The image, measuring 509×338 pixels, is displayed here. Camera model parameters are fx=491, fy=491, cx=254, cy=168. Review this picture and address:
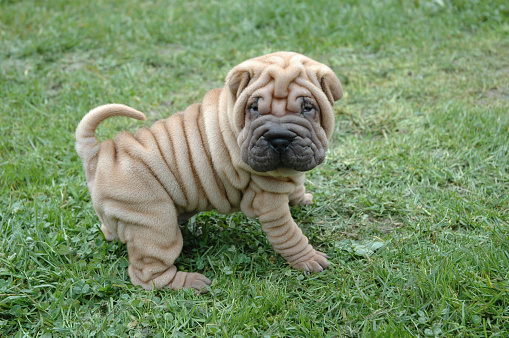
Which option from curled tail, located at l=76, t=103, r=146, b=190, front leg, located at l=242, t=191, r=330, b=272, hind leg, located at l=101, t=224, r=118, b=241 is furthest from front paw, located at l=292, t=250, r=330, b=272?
curled tail, located at l=76, t=103, r=146, b=190

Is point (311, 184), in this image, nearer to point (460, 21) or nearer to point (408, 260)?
point (408, 260)

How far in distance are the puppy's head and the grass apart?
0.91m

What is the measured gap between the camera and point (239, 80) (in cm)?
322

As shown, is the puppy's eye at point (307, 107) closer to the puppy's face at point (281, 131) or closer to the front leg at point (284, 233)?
the puppy's face at point (281, 131)

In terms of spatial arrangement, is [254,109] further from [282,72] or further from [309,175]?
[309,175]

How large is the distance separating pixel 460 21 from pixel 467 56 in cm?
112

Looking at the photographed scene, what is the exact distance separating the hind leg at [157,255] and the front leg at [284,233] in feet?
1.87

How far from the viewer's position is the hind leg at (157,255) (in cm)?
333

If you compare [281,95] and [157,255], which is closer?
[281,95]

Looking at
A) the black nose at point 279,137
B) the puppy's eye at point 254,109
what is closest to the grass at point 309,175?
the black nose at point 279,137

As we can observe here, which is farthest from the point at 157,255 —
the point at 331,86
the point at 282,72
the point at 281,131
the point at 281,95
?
the point at 331,86

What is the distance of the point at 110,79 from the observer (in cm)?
641

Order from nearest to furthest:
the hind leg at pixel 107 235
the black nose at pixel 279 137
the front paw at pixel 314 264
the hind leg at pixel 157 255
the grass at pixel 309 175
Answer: the black nose at pixel 279 137
the grass at pixel 309 175
the hind leg at pixel 157 255
the front paw at pixel 314 264
the hind leg at pixel 107 235

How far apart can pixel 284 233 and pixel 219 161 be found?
687 millimetres
